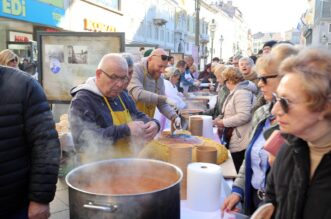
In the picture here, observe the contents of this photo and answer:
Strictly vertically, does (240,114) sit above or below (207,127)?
above

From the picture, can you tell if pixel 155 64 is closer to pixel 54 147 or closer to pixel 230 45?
pixel 54 147

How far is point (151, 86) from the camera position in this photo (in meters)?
3.81

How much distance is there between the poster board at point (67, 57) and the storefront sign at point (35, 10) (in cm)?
632

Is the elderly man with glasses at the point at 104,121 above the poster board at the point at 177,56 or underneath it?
underneath

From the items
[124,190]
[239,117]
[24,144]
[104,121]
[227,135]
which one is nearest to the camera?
[124,190]

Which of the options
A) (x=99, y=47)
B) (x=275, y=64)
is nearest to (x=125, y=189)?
(x=275, y=64)

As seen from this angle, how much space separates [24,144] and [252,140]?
1384 millimetres

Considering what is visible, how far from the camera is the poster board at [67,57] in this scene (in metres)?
4.00

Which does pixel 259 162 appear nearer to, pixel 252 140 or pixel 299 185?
pixel 252 140

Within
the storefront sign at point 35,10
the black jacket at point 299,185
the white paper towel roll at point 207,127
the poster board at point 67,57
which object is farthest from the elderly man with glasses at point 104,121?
the storefront sign at point 35,10

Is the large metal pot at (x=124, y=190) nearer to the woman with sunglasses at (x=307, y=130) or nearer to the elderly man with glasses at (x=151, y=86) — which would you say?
the woman with sunglasses at (x=307, y=130)

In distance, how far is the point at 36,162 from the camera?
1754mm

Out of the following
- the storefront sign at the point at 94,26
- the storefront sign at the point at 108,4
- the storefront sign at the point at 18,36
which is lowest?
the storefront sign at the point at 18,36

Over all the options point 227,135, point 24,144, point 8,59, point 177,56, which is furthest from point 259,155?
point 177,56
